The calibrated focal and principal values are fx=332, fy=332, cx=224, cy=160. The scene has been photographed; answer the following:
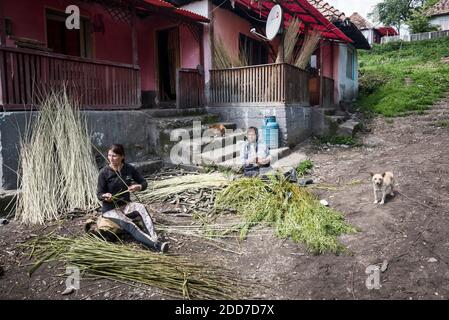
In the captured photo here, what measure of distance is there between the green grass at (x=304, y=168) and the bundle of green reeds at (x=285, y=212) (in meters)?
1.30

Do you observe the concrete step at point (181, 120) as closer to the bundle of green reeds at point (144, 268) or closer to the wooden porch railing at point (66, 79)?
the wooden porch railing at point (66, 79)

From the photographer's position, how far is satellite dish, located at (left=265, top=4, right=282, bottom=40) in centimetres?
718

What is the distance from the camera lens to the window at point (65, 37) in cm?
735

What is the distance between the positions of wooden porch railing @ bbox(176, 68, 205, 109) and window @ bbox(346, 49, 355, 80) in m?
8.16

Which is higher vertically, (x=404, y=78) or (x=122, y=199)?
(x=404, y=78)

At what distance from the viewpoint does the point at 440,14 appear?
1030 inches

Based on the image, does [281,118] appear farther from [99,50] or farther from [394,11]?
[394,11]

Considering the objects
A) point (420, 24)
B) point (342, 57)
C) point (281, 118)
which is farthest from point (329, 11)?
point (420, 24)

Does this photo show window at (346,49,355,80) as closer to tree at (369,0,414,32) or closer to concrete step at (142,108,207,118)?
concrete step at (142,108,207,118)

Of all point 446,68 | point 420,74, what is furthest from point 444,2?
point 420,74

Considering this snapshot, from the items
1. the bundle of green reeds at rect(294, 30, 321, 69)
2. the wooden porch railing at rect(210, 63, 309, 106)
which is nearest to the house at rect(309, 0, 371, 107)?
the bundle of green reeds at rect(294, 30, 321, 69)

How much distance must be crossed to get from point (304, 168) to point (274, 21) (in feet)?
11.3
